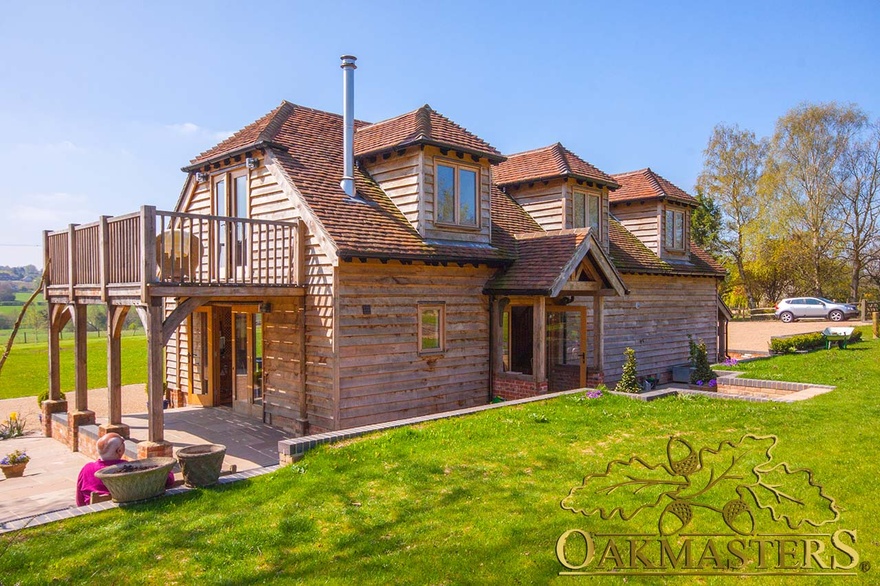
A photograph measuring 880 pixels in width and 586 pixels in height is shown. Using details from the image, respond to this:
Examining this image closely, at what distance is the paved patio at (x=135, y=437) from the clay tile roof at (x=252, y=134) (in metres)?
6.32

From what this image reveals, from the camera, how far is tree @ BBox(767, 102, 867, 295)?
41.4 meters

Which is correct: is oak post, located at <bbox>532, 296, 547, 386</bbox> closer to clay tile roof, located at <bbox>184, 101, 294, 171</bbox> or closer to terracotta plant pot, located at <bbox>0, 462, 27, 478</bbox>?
clay tile roof, located at <bbox>184, 101, 294, 171</bbox>

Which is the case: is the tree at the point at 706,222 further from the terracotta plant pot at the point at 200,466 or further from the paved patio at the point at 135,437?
the terracotta plant pot at the point at 200,466

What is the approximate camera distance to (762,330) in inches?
1371

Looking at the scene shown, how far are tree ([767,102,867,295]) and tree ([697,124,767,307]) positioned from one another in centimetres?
148

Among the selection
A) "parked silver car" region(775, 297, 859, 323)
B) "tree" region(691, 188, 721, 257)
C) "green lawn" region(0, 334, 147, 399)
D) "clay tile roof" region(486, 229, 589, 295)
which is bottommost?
"green lawn" region(0, 334, 147, 399)

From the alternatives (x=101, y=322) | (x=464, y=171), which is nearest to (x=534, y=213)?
(x=464, y=171)

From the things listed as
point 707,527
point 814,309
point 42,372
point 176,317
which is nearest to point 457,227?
point 176,317

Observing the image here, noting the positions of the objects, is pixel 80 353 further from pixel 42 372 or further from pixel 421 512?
pixel 42 372

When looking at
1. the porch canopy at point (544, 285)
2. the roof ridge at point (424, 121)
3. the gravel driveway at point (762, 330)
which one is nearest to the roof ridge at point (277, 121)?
the roof ridge at point (424, 121)

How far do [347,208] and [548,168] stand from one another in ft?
23.7

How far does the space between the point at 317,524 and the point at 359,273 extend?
6285mm

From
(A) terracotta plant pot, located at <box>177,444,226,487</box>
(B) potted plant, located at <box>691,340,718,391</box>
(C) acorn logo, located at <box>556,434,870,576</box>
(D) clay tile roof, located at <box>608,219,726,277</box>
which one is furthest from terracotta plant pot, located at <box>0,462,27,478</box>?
(B) potted plant, located at <box>691,340,718,391</box>

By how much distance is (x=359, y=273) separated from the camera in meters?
11.9
